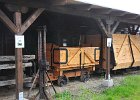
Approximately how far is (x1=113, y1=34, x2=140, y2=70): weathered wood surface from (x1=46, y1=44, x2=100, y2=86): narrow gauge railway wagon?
1.47 m

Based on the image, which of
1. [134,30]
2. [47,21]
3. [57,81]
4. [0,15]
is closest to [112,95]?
[57,81]

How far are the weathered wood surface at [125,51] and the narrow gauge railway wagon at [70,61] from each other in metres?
1.47

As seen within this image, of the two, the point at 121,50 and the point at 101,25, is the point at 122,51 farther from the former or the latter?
the point at 101,25

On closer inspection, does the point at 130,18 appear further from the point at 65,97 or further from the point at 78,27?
the point at 65,97

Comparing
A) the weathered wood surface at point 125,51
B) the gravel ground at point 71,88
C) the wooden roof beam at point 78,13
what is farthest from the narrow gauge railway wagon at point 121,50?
the gravel ground at point 71,88

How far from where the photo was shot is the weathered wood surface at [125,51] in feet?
52.0

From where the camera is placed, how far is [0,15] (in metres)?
8.05

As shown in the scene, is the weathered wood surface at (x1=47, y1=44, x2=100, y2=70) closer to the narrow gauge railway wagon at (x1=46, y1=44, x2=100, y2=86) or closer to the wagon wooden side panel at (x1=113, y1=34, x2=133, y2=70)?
the narrow gauge railway wagon at (x1=46, y1=44, x2=100, y2=86)

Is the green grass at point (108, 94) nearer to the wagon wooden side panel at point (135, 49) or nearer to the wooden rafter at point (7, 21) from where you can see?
the wooden rafter at point (7, 21)

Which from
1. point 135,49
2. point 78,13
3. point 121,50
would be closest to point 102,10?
point 78,13

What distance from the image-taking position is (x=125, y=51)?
1653 cm

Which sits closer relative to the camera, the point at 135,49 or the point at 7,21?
the point at 7,21

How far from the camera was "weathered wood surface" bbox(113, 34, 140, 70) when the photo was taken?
1584cm

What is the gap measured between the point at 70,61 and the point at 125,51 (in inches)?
183
